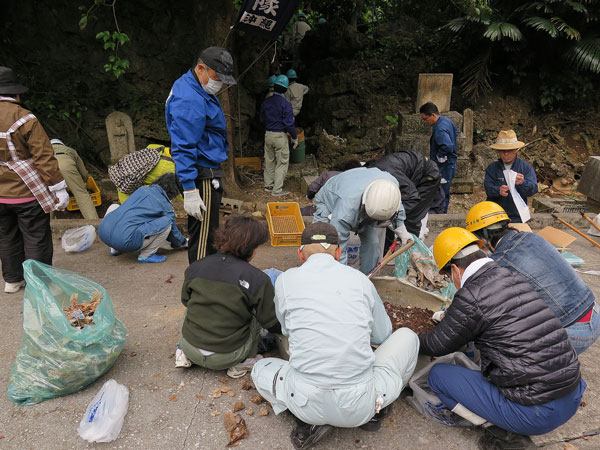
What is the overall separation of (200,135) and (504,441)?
2926 millimetres

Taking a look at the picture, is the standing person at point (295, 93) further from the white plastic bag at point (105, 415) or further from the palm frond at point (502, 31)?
the white plastic bag at point (105, 415)

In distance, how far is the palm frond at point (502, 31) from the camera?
27.5ft

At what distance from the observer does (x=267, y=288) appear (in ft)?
8.61

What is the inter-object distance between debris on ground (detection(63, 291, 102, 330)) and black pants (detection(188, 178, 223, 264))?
3.40 ft

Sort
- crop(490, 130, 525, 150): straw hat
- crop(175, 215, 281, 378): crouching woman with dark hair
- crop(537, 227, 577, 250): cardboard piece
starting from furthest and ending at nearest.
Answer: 1. crop(490, 130, 525, 150): straw hat
2. crop(537, 227, 577, 250): cardboard piece
3. crop(175, 215, 281, 378): crouching woman with dark hair

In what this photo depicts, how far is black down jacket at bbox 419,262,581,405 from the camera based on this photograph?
84.1 inches

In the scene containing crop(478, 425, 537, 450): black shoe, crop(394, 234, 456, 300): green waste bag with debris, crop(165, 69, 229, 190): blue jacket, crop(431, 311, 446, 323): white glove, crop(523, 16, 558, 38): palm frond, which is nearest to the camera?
crop(478, 425, 537, 450): black shoe

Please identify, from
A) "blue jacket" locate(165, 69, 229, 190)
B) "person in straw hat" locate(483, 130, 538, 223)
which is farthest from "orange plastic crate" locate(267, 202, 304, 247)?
"person in straw hat" locate(483, 130, 538, 223)

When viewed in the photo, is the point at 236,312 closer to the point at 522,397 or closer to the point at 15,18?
the point at 522,397

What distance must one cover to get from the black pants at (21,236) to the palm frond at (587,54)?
376 inches

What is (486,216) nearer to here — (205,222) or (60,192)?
Result: (205,222)

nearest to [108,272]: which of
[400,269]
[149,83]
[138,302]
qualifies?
[138,302]

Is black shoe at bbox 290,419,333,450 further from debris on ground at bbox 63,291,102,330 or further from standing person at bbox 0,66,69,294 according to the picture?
standing person at bbox 0,66,69,294

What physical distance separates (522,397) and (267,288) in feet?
4.83
